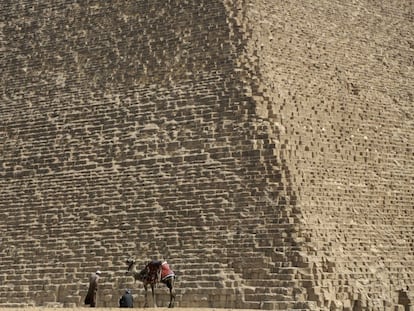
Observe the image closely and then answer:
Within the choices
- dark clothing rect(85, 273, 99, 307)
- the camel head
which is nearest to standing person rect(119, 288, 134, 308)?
dark clothing rect(85, 273, 99, 307)

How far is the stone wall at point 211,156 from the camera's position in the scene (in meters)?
16.6

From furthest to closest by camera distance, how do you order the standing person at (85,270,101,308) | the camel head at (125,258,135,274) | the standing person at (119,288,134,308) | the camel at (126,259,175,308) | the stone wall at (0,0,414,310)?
the camel head at (125,258,135,274) → the stone wall at (0,0,414,310) → the standing person at (85,270,101,308) → the standing person at (119,288,134,308) → the camel at (126,259,175,308)

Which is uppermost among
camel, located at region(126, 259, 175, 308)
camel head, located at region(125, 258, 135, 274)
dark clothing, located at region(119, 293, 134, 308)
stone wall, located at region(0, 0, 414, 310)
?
stone wall, located at region(0, 0, 414, 310)

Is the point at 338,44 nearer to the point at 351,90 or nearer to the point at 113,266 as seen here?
the point at 351,90

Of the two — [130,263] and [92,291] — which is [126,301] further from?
[130,263]

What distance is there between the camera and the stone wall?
652 inches

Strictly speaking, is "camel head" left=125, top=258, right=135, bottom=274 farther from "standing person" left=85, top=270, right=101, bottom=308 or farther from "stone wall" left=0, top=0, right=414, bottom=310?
"standing person" left=85, top=270, right=101, bottom=308

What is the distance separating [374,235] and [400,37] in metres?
7.74

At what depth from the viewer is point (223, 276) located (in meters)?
16.2

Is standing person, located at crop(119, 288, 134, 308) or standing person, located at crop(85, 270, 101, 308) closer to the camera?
standing person, located at crop(119, 288, 134, 308)

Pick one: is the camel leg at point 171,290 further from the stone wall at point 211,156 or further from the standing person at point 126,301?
the standing person at point 126,301

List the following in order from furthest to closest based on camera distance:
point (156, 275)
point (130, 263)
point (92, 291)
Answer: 1. point (130, 263)
2. point (92, 291)
3. point (156, 275)

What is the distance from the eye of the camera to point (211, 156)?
18.0 meters

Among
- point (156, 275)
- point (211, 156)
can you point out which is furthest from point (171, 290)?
point (211, 156)
